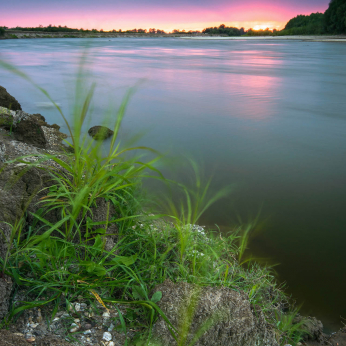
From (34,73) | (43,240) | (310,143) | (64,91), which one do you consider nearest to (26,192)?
(43,240)

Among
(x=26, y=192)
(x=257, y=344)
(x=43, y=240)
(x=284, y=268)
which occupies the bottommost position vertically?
(x=284, y=268)

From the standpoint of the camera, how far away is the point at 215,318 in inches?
47.6

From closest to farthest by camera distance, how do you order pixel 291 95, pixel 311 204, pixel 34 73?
pixel 311 204
pixel 291 95
pixel 34 73

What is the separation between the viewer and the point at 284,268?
2.06 meters

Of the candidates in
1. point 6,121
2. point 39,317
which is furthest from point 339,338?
point 6,121

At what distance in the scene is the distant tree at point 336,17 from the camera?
3697cm

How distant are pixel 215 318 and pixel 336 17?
46826mm

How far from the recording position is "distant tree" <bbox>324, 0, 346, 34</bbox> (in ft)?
121

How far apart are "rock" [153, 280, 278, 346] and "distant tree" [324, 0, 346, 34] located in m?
44.1

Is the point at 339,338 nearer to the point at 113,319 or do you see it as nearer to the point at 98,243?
the point at 113,319

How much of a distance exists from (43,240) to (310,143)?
3.94m

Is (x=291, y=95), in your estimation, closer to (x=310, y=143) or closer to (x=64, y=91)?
(x=310, y=143)

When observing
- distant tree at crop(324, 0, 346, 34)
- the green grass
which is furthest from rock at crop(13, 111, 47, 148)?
distant tree at crop(324, 0, 346, 34)

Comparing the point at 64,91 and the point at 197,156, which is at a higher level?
the point at 64,91
